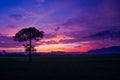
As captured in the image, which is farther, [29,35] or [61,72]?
[29,35]

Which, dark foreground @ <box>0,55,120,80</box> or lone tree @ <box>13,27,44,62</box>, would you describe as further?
lone tree @ <box>13,27,44,62</box>

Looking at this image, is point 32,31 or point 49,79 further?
point 32,31

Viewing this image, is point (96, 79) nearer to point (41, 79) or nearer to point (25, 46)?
point (41, 79)

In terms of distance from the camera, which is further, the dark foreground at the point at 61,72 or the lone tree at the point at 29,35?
the lone tree at the point at 29,35

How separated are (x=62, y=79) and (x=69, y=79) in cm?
86

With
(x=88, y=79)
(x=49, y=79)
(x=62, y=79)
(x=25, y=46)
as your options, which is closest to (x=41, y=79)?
(x=49, y=79)

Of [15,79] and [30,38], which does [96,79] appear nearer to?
[15,79]

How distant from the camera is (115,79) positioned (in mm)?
21078

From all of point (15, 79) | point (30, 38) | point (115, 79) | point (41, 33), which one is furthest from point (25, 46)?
point (115, 79)

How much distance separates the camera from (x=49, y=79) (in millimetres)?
21688

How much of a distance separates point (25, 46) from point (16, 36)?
554cm

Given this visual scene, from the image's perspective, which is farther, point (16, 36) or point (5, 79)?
point (16, 36)

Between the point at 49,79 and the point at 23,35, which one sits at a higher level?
the point at 23,35

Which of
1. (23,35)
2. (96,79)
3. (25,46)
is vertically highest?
(23,35)
